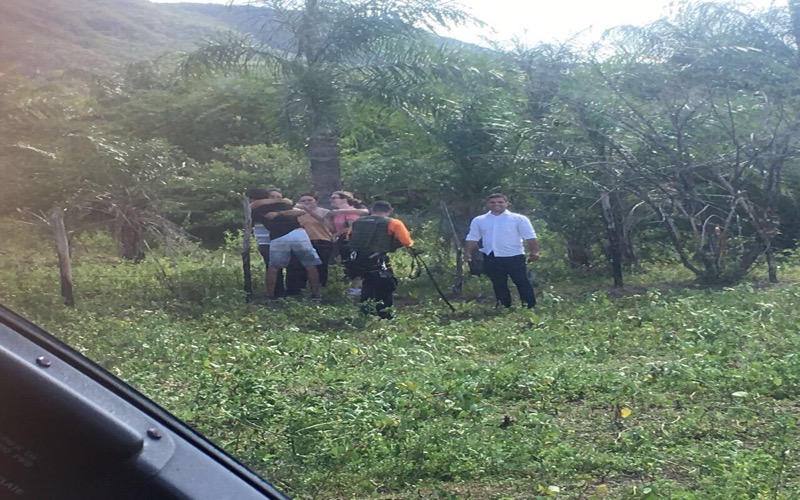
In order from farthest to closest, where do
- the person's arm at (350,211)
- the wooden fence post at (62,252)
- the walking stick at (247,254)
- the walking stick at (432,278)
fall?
1. the person's arm at (350,211)
2. the walking stick at (432,278)
3. the walking stick at (247,254)
4. the wooden fence post at (62,252)

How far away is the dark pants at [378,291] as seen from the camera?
10031 mm

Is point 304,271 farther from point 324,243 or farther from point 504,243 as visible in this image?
point 504,243

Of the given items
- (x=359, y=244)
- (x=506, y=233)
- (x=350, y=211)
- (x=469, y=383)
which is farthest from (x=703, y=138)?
(x=469, y=383)

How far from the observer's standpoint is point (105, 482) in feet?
6.75

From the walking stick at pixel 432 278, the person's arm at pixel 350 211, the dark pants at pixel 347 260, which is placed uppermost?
the person's arm at pixel 350 211

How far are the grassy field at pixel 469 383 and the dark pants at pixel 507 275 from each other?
0.27 meters

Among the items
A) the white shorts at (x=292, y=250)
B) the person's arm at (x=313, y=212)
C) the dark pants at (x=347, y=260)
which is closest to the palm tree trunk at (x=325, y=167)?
the person's arm at (x=313, y=212)

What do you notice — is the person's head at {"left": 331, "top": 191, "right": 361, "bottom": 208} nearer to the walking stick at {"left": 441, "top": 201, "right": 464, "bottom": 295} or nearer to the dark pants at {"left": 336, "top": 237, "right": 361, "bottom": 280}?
the dark pants at {"left": 336, "top": 237, "right": 361, "bottom": 280}

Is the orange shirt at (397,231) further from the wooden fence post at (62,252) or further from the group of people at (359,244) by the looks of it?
the wooden fence post at (62,252)

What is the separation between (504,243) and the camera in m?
10.3

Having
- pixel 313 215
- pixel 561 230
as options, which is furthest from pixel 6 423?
pixel 561 230

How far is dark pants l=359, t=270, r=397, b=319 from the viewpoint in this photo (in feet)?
32.9

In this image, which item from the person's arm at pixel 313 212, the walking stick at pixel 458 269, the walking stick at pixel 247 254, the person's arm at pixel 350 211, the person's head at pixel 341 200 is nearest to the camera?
the walking stick at pixel 247 254

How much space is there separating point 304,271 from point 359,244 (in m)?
1.83
